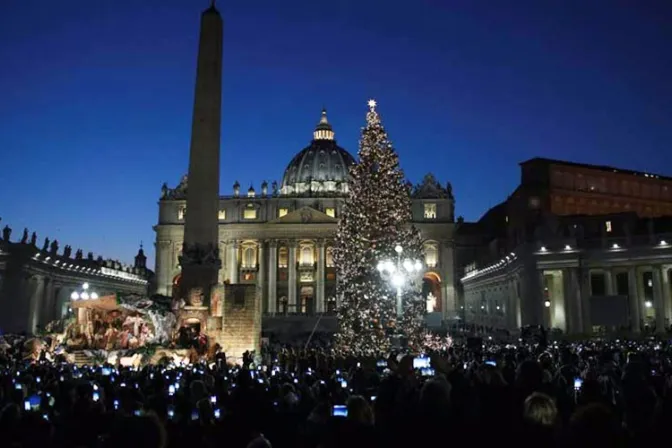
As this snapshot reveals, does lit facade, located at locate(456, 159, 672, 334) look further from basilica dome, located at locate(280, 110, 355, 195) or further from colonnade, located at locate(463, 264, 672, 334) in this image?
basilica dome, located at locate(280, 110, 355, 195)

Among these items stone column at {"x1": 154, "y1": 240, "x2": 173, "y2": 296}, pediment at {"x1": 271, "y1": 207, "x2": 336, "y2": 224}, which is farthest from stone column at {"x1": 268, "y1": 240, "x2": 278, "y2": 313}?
stone column at {"x1": 154, "y1": 240, "x2": 173, "y2": 296}

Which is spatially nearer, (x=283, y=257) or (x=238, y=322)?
(x=238, y=322)

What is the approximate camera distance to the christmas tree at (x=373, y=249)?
26.2 m

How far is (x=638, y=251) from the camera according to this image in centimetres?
4528

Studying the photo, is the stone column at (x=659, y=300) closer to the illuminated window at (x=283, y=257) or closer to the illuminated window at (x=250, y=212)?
the illuminated window at (x=283, y=257)

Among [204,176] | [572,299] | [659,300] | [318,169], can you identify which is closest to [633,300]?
[659,300]

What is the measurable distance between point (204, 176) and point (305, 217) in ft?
217

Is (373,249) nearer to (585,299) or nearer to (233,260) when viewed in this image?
(585,299)

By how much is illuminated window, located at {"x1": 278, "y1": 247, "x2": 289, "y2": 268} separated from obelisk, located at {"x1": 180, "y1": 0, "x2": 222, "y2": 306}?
6736 cm

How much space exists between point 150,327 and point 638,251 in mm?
34922

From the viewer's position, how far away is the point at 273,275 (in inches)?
3814

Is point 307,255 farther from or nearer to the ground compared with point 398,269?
farther from the ground

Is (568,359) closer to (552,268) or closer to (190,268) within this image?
(190,268)

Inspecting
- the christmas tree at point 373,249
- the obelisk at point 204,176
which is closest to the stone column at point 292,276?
the obelisk at point 204,176
